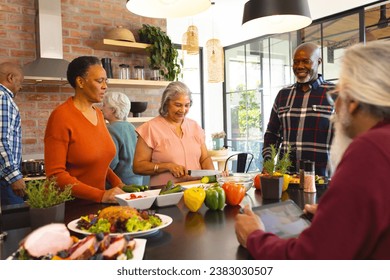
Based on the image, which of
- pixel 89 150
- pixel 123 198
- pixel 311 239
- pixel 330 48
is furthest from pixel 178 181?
pixel 330 48

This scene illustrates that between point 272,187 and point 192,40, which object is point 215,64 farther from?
point 272,187

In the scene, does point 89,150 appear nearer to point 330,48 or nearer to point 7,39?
point 7,39

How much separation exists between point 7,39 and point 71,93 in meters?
0.90

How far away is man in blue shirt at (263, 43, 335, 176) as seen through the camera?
270cm

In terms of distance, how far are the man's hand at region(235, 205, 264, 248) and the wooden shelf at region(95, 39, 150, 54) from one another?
12.6 ft

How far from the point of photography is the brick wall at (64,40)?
14.2 feet

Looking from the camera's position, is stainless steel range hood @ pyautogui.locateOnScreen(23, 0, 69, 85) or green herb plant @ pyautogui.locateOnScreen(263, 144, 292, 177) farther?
stainless steel range hood @ pyautogui.locateOnScreen(23, 0, 69, 85)

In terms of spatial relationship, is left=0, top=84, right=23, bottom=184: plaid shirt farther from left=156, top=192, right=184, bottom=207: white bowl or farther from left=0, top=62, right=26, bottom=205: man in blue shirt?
left=156, top=192, right=184, bottom=207: white bowl

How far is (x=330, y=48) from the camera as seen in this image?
5.41 m

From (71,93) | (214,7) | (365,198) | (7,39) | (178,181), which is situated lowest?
(178,181)

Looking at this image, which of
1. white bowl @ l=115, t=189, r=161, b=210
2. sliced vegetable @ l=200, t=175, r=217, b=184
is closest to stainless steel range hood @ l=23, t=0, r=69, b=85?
sliced vegetable @ l=200, t=175, r=217, b=184

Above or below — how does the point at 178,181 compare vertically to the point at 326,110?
below

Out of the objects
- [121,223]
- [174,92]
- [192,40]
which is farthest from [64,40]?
[121,223]

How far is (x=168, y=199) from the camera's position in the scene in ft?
5.51
